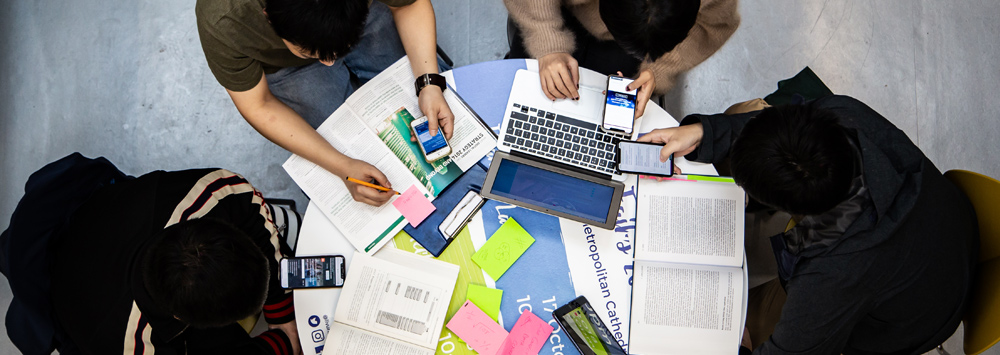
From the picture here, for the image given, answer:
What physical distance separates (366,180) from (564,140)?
0.55 metres

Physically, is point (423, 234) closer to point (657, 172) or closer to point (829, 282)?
point (657, 172)

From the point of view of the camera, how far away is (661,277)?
1410 mm

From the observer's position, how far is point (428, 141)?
1461 millimetres

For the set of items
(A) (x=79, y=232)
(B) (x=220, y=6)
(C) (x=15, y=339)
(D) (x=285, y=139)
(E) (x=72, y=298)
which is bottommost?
(C) (x=15, y=339)

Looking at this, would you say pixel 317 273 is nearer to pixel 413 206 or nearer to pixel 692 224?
pixel 413 206

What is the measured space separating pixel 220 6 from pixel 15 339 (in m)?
1.01

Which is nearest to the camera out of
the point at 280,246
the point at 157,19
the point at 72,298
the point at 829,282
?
the point at 829,282

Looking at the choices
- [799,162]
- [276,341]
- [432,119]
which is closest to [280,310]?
[276,341]

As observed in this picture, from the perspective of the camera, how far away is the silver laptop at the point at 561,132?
4.78 ft

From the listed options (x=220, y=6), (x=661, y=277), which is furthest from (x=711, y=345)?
(x=220, y=6)

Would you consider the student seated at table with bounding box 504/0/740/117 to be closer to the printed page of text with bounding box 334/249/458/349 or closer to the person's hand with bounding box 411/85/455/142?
the person's hand with bounding box 411/85/455/142

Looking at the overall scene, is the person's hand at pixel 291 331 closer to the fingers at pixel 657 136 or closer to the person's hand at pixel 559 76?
the person's hand at pixel 559 76

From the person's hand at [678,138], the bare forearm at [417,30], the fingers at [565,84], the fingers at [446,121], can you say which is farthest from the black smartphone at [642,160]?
the bare forearm at [417,30]

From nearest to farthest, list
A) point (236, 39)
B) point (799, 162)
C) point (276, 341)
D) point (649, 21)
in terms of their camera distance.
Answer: point (799, 162)
point (649, 21)
point (236, 39)
point (276, 341)
